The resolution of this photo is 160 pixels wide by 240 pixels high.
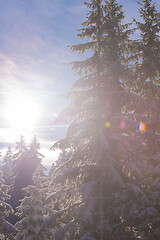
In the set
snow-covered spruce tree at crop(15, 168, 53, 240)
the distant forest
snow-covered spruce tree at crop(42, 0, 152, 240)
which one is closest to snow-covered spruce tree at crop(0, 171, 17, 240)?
snow-covered spruce tree at crop(15, 168, 53, 240)

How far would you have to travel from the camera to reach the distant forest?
8242mm

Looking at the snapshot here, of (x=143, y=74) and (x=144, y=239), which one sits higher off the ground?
(x=143, y=74)

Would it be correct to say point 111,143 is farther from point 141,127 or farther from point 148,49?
point 148,49

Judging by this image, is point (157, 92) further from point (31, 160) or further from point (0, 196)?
point (31, 160)

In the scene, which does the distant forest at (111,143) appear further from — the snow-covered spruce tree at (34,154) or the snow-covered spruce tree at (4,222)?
the snow-covered spruce tree at (34,154)

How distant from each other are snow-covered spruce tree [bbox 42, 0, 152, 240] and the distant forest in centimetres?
4

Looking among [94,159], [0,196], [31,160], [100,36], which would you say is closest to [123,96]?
[94,159]

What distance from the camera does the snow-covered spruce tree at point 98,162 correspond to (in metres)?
8.26

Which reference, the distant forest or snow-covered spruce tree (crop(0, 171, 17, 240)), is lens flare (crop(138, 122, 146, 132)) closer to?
the distant forest

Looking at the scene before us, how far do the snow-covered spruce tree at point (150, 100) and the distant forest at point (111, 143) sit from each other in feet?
0.14

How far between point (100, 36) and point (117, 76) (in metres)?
3.18

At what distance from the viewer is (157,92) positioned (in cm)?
1121

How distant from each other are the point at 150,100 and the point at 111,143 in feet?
12.5

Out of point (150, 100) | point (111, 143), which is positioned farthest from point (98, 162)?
point (150, 100)
